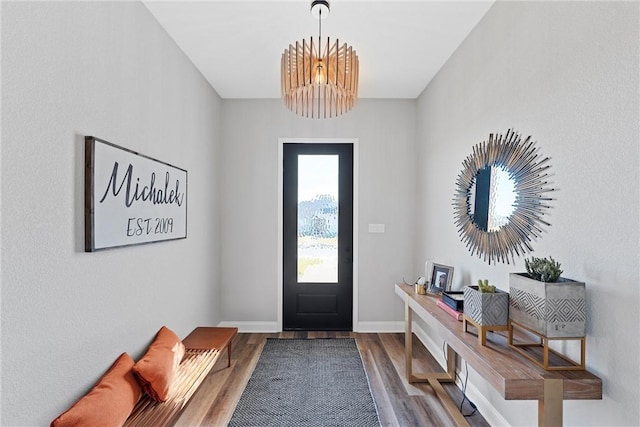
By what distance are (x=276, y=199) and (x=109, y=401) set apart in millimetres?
2654

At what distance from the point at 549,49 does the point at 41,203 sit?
2422 mm

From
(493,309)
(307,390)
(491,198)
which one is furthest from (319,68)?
A: (307,390)

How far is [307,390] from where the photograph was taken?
2643 millimetres

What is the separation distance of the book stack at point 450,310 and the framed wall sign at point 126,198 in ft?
6.65

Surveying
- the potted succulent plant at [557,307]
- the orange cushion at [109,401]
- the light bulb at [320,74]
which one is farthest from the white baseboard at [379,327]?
the light bulb at [320,74]

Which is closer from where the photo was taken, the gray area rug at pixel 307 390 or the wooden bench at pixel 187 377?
the wooden bench at pixel 187 377

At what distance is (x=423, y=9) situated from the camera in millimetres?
2262

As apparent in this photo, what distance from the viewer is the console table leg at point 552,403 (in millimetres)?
1271

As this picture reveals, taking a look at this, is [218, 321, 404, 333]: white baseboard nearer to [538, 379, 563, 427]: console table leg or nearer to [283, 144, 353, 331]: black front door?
[283, 144, 353, 331]: black front door

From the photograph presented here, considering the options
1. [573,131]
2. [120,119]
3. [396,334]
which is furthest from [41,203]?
[396,334]

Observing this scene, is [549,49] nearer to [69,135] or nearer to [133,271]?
[69,135]

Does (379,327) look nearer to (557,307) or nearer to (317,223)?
(317,223)

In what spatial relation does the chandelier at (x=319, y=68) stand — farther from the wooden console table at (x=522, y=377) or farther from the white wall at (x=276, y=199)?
the white wall at (x=276, y=199)

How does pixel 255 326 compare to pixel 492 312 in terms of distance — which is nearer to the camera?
pixel 492 312
